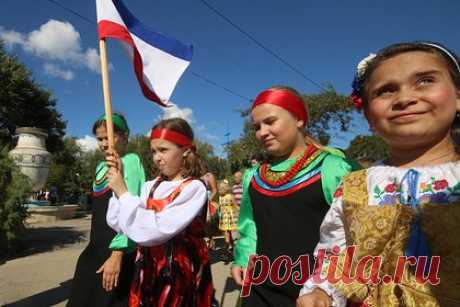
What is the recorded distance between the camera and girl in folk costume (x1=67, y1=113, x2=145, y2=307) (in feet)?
7.89

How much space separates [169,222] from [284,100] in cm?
102

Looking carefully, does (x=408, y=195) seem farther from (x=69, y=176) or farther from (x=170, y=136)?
(x=69, y=176)

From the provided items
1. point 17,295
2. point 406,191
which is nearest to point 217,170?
point 17,295

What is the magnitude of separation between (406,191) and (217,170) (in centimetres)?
4644

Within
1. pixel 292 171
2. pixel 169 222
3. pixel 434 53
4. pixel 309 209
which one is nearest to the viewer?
pixel 434 53

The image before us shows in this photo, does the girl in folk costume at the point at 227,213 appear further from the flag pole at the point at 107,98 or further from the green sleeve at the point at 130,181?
the flag pole at the point at 107,98

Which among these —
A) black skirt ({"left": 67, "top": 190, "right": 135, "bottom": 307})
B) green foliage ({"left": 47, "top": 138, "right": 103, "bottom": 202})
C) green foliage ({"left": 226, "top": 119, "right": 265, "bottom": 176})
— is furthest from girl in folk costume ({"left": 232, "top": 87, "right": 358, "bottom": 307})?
green foliage ({"left": 47, "top": 138, "right": 103, "bottom": 202})

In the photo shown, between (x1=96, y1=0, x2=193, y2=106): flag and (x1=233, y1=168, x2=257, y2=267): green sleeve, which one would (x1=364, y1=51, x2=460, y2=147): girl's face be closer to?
(x1=233, y1=168, x2=257, y2=267): green sleeve

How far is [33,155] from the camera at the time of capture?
8852 mm

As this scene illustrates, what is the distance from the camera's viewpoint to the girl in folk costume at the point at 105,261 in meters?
2.40

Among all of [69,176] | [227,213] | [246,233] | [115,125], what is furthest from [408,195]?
[69,176]

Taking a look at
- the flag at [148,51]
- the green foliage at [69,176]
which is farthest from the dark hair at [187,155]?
the green foliage at [69,176]

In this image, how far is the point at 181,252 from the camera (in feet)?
7.91

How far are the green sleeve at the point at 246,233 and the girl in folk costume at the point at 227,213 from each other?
5.38 m
